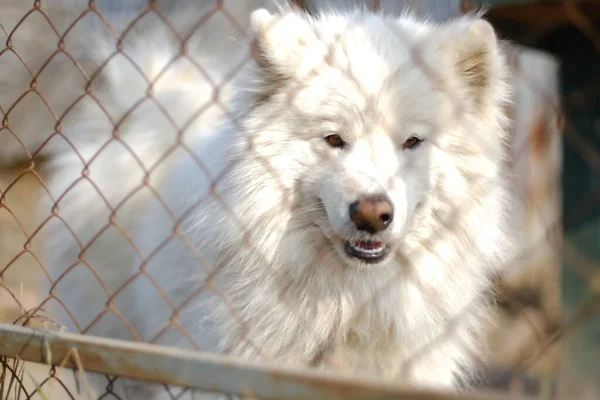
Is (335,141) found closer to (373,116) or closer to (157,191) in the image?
(373,116)

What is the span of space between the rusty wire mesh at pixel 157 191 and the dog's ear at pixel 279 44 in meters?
0.08

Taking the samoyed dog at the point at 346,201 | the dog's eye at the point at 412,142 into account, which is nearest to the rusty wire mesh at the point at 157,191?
the samoyed dog at the point at 346,201

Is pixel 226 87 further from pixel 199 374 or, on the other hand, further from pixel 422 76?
pixel 199 374

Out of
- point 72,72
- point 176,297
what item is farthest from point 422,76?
point 72,72

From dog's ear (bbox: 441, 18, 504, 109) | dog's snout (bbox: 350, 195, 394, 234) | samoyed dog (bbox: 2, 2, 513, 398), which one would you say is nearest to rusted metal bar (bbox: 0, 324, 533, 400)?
samoyed dog (bbox: 2, 2, 513, 398)

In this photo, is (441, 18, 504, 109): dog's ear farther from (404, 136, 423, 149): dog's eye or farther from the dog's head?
(404, 136, 423, 149): dog's eye

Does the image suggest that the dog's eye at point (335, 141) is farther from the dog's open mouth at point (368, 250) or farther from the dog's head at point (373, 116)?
the dog's open mouth at point (368, 250)

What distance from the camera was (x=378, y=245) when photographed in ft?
8.26

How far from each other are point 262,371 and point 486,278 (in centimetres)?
142

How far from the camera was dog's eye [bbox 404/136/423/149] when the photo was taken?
255 cm

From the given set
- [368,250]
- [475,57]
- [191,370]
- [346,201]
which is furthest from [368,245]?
[191,370]

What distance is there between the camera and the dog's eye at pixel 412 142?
2.55 m

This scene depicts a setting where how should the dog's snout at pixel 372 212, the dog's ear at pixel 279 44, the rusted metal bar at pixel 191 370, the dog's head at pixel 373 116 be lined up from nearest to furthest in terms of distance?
the rusted metal bar at pixel 191 370 < the dog's snout at pixel 372 212 < the dog's head at pixel 373 116 < the dog's ear at pixel 279 44

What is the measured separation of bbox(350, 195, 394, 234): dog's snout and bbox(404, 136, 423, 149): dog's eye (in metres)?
0.30
